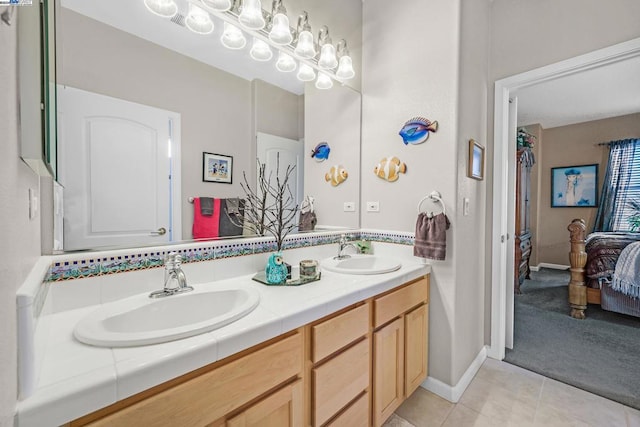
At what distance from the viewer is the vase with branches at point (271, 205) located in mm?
1485

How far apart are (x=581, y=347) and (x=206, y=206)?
118 inches

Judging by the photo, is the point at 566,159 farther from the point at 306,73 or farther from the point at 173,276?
the point at 173,276

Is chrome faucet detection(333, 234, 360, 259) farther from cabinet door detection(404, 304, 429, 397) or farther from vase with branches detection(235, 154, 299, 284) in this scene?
cabinet door detection(404, 304, 429, 397)

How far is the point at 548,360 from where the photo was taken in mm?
2070

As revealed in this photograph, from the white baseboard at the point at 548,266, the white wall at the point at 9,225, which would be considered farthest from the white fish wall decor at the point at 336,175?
the white baseboard at the point at 548,266

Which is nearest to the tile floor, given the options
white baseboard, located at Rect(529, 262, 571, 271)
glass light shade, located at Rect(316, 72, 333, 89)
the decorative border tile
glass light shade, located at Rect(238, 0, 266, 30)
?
the decorative border tile

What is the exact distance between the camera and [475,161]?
6.24ft

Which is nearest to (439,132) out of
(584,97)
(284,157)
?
(284,157)

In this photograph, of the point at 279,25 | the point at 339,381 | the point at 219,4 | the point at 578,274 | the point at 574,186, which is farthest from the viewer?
the point at 574,186

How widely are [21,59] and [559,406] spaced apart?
108 inches

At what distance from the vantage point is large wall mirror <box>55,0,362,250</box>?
3.29 feet

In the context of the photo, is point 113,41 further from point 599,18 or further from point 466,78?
point 599,18

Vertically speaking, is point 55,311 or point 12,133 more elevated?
point 12,133

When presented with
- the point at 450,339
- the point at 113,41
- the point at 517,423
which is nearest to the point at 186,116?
the point at 113,41
